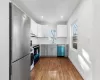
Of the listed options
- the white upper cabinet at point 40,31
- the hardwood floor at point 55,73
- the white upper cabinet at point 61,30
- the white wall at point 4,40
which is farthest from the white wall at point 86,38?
the white upper cabinet at point 40,31

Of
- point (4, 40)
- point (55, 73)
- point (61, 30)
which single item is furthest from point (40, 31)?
point (4, 40)

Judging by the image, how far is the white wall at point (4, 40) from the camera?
123 cm

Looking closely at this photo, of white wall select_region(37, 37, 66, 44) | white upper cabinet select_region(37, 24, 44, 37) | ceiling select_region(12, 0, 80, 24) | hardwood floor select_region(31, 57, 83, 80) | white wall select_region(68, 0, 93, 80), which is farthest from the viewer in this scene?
white wall select_region(37, 37, 66, 44)

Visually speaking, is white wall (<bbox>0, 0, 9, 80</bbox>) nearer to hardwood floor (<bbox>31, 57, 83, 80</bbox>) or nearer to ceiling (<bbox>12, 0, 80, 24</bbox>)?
hardwood floor (<bbox>31, 57, 83, 80</bbox>)

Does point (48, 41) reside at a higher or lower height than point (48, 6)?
lower

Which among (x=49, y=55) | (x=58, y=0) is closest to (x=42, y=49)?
(x=49, y=55)

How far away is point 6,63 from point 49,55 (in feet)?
20.8

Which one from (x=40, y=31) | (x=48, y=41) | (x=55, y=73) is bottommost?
(x=55, y=73)

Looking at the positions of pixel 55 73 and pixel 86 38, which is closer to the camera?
pixel 86 38

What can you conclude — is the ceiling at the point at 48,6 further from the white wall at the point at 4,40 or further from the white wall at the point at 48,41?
the white wall at the point at 48,41

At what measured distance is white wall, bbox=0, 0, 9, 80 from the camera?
4.03 ft

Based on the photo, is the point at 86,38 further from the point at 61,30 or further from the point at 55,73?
the point at 61,30

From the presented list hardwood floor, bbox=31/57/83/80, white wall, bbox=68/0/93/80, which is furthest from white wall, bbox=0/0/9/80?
hardwood floor, bbox=31/57/83/80

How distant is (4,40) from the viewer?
1282 millimetres
